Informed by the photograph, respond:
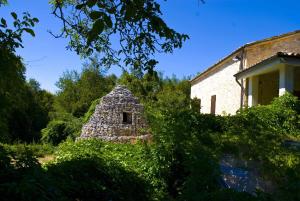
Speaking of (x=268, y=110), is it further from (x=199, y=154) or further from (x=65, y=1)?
(x=65, y=1)

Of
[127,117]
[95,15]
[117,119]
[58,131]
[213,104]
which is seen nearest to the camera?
[95,15]

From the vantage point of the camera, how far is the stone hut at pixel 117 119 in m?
20.9

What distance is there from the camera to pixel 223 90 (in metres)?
21.9

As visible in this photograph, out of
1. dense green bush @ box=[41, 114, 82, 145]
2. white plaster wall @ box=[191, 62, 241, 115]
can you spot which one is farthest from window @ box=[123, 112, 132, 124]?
dense green bush @ box=[41, 114, 82, 145]

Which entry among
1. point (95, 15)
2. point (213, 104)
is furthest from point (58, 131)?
point (95, 15)

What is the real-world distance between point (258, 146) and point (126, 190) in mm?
3629

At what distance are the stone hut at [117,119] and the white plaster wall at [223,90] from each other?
4619 millimetres

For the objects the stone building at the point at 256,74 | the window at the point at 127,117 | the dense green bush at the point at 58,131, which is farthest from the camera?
the dense green bush at the point at 58,131

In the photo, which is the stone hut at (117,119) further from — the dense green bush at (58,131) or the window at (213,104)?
the dense green bush at (58,131)

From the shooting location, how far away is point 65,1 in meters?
8.43

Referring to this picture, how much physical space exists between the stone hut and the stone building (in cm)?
496

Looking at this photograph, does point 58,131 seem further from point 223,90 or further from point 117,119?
point 223,90

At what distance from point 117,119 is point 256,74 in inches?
321

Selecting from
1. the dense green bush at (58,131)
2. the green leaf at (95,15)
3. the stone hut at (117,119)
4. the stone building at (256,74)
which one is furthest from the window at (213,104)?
the green leaf at (95,15)
